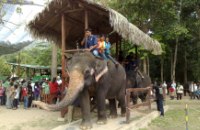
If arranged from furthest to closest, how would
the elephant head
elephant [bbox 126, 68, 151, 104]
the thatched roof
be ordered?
elephant [bbox 126, 68, 151, 104], the thatched roof, the elephant head

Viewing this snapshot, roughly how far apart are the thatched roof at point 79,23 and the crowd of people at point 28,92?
2.28m

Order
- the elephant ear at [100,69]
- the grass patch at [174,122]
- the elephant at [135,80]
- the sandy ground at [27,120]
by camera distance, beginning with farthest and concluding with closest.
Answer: the elephant at [135,80], the grass patch at [174,122], the sandy ground at [27,120], the elephant ear at [100,69]

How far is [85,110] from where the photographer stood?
34.3 feet

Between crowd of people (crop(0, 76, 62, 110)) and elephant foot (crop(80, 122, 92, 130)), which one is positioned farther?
crowd of people (crop(0, 76, 62, 110))

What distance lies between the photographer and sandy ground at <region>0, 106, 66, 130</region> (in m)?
12.5

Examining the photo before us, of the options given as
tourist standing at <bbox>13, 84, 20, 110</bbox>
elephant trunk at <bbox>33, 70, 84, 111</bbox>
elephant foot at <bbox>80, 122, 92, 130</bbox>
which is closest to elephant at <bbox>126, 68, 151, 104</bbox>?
tourist standing at <bbox>13, 84, 20, 110</bbox>

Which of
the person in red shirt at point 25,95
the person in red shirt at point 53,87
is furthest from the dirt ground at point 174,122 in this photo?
the person in red shirt at point 25,95

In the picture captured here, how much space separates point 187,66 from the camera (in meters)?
38.4

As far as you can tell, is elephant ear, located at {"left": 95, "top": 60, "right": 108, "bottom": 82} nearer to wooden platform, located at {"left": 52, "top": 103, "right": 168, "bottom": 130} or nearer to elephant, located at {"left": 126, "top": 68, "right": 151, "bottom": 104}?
wooden platform, located at {"left": 52, "top": 103, "right": 168, "bottom": 130}

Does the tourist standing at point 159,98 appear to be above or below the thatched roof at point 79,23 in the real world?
below

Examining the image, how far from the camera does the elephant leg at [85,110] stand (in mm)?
10352

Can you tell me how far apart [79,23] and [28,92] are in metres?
5.32

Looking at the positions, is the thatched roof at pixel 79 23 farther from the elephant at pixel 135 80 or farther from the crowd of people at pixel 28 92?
the crowd of people at pixel 28 92

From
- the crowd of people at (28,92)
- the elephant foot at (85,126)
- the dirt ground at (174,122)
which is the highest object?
the crowd of people at (28,92)
